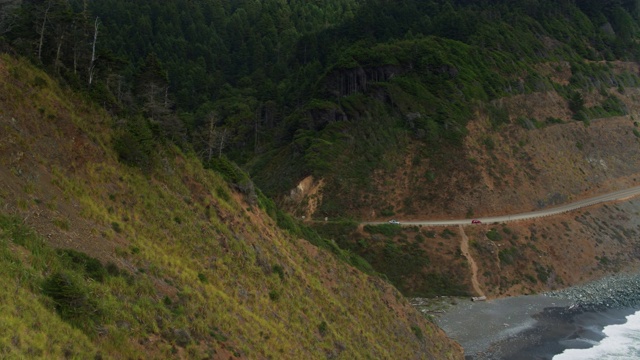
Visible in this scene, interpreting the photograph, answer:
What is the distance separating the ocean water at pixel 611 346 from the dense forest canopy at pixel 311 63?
32.8 metres

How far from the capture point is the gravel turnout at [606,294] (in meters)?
56.4

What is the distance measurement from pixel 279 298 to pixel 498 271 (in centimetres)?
3825

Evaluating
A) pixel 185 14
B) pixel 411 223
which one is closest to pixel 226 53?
pixel 185 14

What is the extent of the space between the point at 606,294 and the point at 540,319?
1184 cm

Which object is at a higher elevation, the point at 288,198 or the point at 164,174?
the point at 164,174

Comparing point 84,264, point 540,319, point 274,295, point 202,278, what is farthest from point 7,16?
→ point 540,319

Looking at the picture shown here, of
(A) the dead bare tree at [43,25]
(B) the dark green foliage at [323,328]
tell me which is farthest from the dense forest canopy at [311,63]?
(B) the dark green foliage at [323,328]

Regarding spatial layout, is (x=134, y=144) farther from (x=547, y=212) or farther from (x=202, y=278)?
(x=547, y=212)

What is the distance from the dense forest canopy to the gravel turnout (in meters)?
25.5

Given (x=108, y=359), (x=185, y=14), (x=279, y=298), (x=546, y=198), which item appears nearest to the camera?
(x=108, y=359)

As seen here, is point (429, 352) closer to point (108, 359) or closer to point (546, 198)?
point (108, 359)

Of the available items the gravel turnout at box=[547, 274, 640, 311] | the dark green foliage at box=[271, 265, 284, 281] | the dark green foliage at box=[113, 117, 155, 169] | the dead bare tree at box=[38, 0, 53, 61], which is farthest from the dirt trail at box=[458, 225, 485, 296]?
the dead bare tree at box=[38, 0, 53, 61]

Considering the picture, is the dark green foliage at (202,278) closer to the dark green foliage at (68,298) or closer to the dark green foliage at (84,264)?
the dark green foliage at (84,264)

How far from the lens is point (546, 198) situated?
237ft
